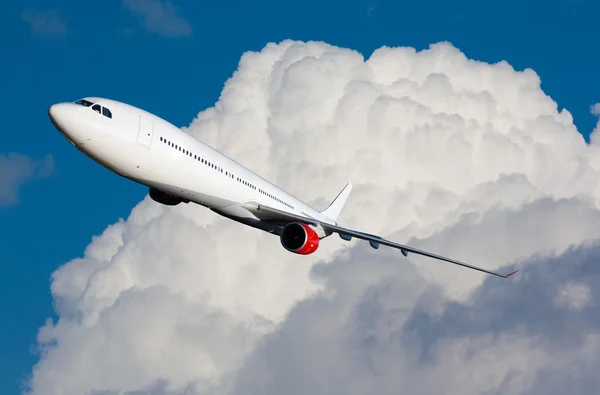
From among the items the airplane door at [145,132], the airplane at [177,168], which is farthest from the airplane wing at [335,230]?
the airplane door at [145,132]

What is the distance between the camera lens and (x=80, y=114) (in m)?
55.6

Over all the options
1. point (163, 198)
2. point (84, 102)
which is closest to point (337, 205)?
point (163, 198)

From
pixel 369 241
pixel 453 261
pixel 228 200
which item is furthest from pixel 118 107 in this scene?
pixel 453 261

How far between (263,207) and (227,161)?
514cm

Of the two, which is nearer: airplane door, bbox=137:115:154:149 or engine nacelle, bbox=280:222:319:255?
airplane door, bbox=137:115:154:149

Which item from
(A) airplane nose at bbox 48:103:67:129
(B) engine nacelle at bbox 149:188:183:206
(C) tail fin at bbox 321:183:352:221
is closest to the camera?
(A) airplane nose at bbox 48:103:67:129

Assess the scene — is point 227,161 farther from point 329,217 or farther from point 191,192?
point 329,217

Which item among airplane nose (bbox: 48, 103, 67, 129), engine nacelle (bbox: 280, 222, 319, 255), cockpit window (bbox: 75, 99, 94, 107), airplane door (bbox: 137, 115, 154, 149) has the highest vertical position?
engine nacelle (bbox: 280, 222, 319, 255)

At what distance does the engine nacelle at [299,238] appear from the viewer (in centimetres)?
6906

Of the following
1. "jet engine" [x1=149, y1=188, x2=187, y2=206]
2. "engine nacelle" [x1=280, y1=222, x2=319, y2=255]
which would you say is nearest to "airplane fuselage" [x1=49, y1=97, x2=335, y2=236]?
"engine nacelle" [x1=280, y1=222, x2=319, y2=255]

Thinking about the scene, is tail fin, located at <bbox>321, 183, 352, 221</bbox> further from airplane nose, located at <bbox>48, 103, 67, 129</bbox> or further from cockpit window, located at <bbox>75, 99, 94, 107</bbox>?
airplane nose, located at <bbox>48, 103, 67, 129</bbox>

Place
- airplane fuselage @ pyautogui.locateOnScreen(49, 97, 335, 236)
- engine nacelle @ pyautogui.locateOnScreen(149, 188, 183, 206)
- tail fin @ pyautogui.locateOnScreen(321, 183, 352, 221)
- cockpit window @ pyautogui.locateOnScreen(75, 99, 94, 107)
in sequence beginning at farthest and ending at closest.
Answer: tail fin @ pyautogui.locateOnScreen(321, 183, 352, 221), engine nacelle @ pyautogui.locateOnScreen(149, 188, 183, 206), cockpit window @ pyautogui.locateOnScreen(75, 99, 94, 107), airplane fuselage @ pyautogui.locateOnScreen(49, 97, 335, 236)

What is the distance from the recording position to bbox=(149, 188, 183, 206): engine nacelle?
6988cm

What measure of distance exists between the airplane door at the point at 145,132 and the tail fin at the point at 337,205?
3853 centimetres
